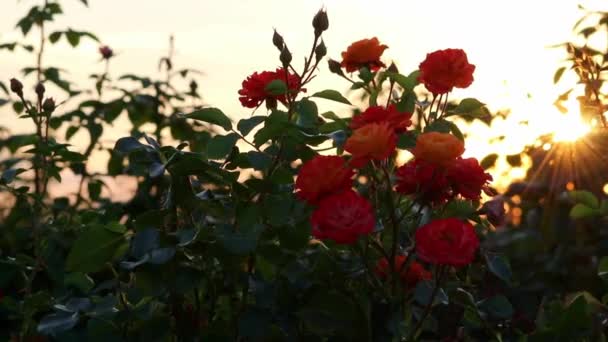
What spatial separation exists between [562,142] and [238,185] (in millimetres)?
1617

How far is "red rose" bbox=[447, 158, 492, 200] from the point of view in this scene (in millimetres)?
1703

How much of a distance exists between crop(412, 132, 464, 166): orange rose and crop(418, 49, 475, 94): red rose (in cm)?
36

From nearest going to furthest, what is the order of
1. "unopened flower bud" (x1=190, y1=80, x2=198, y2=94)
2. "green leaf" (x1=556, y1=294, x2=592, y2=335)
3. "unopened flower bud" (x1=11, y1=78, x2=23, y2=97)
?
"green leaf" (x1=556, y1=294, x2=592, y2=335) < "unopened flower bud" (x1=11, y1=78, x2=23, y2=97) < "unopened flower bud" (x1=190, y1=80, x2=198, y2=94)

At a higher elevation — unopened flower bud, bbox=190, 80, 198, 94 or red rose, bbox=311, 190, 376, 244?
unopened flower bud, bbox=190, 80, 198, 94

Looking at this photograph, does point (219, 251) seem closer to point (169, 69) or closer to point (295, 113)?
point (295, 113)

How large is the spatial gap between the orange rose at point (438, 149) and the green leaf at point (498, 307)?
457 millimetres

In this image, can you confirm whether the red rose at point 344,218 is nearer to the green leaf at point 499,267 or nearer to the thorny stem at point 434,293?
the thorny stem at point 434,293

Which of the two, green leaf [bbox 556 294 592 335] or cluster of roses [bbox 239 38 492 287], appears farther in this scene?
green leaf [bbox 556 294 592 335]

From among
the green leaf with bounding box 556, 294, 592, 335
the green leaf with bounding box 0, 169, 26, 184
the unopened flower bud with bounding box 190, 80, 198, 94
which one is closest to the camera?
the green leaf with bounding box 556, 294, 592, 335

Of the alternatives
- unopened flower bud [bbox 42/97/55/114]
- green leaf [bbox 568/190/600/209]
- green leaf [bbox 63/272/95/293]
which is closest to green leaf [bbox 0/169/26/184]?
unopened flower bud [bbox 42/97/55/114]

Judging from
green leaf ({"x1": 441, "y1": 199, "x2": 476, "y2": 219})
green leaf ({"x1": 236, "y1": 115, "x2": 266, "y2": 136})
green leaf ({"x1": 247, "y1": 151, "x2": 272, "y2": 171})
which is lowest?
green leaf ({"x1": 441, "y1": 199, "x2": 476, "y2": 219})

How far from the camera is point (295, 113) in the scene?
200cm

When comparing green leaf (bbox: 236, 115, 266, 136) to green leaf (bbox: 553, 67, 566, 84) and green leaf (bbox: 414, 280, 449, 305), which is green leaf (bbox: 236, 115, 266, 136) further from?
green leaf (bbox: 553, 67, 566, 84)

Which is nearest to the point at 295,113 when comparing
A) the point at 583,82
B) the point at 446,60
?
the point at 446,60
